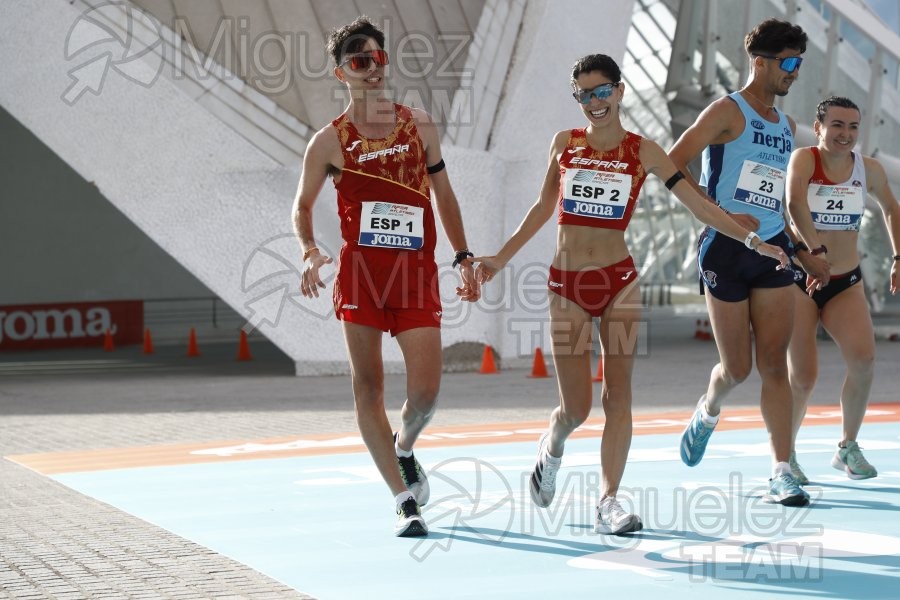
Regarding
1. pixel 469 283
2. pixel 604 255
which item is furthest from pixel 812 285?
pixel 469 283

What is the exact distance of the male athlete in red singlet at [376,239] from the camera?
596cm

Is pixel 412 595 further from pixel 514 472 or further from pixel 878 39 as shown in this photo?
pixel 878 39

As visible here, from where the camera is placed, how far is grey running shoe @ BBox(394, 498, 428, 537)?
5.96 metres

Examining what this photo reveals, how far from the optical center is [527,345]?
1805 centimetres

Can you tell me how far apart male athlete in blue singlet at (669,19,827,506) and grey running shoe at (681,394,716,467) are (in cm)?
39

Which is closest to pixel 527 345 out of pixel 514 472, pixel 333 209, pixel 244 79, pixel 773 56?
pixel 333 209

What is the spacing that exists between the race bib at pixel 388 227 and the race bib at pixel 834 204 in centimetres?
267

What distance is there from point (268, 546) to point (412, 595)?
1.27 m

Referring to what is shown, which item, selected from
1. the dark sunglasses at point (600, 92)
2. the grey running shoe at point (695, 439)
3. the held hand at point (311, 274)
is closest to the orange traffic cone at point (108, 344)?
the grey running shoe at point (695, 439)

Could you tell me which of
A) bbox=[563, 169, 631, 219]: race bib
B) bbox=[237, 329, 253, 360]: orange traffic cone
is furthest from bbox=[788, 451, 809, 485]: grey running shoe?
bbox=[237, 329, 253, 360]: orange traffic cone

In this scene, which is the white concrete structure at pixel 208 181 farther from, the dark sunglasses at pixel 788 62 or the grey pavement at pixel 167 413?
the dark sunglasses at pixel 788 62

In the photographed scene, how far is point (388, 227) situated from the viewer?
598 centimetres

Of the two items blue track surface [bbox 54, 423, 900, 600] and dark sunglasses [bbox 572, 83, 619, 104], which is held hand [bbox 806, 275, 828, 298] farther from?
dark sunglasses [bbox 572, 83, 619, 104]

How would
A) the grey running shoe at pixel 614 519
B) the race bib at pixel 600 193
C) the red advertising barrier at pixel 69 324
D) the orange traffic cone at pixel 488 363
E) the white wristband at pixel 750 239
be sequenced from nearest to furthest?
the grey running shoe at pixel 614 519 → the race bib at pixel 600 193 → the white wristband at pixel 750 239 → the orange traffic cone at pixel 488 363 → the red advertising barrier at pixel 69 324
